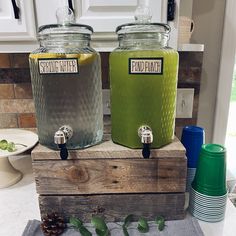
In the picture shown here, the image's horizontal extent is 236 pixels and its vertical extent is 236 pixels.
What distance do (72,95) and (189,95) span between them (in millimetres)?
568

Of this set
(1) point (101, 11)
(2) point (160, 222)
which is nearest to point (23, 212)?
(2) point (160, 222)

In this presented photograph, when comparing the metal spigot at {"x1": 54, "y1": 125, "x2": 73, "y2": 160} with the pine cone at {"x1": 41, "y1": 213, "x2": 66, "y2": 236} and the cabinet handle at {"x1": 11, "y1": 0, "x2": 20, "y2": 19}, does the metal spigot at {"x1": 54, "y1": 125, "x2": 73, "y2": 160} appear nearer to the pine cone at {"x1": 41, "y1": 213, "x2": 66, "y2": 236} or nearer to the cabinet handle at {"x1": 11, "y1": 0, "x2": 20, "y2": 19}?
the pine cone at {"x1": 41, "y1": 213, "x2": 66, "y2": 236}

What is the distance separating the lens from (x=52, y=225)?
583 millimetres

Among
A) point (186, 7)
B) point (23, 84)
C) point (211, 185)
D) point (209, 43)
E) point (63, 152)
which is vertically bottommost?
point (211, 185)

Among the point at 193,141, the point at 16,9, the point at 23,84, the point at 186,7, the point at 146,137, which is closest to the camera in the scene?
the point at 146,137

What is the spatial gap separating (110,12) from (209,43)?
50 centimetres

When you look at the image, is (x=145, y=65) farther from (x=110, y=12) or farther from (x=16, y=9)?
(x=16, y=9)

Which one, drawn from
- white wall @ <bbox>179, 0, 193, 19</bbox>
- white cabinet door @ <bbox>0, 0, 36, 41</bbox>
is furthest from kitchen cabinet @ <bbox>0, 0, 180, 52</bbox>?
white wall @ <bbox>179, 0, 193, 19</bbox>

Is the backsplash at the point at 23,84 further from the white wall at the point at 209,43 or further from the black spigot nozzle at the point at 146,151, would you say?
the black spigot nozzle at the point at 146,151

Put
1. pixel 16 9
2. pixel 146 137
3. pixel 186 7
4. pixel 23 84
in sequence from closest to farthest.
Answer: pixel 146 137 → pixel 16 9 → pixel 186 7 → pixel 23 84

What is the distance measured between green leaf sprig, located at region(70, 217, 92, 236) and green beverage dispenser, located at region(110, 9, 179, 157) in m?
0.23

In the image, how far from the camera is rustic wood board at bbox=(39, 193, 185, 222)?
2.00 ft

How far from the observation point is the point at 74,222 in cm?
60

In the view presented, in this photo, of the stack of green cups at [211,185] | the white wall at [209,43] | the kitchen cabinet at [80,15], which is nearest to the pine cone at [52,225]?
the stack of green cups at [211,185]
